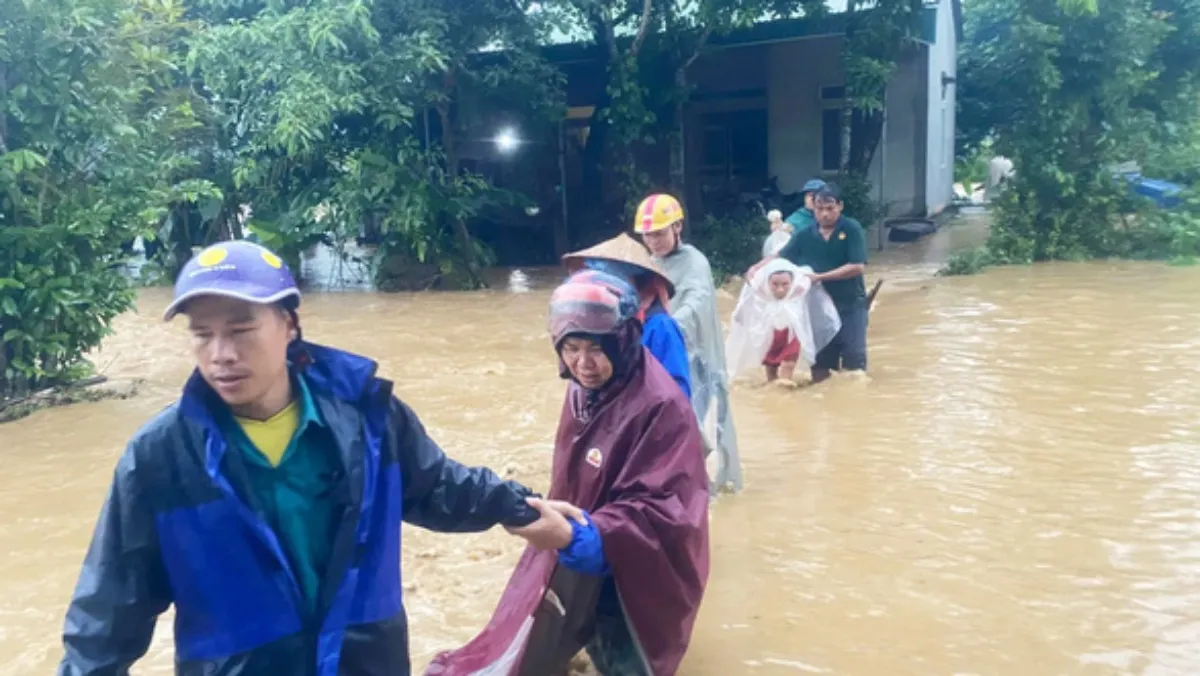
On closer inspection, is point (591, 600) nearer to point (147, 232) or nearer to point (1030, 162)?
point (147, 232)

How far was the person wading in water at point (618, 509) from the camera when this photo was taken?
10.2ft

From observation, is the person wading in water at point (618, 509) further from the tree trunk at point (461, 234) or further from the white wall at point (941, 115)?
the white wall at point (941, 115)

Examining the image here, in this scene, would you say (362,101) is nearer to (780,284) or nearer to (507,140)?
(507,140)

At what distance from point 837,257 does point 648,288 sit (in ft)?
12.5

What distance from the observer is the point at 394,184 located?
558 inches

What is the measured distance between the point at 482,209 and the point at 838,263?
1021 cm

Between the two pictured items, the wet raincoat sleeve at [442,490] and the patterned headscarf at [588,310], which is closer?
the wet raincoat sleeve at [442,490]

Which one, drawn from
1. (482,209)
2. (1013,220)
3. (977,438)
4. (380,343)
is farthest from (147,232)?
(1013,220)

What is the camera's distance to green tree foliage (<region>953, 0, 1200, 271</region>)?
586 inches

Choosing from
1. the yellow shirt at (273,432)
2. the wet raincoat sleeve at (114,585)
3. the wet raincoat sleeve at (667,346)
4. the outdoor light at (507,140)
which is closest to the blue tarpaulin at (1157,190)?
the outdoor light at (507,140)

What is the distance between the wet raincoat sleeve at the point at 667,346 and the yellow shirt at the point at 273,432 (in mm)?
2192

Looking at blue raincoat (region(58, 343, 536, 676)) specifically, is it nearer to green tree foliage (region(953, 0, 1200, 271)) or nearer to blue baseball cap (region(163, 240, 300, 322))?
blue baseball cap (region(163, 240, 300, 322))

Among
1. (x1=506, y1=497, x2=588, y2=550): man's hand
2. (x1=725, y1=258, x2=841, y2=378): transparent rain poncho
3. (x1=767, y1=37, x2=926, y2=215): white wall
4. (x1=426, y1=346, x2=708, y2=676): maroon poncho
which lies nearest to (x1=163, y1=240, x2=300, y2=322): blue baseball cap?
(x1=506, y1=497, x2=588, y2=550): man's hand

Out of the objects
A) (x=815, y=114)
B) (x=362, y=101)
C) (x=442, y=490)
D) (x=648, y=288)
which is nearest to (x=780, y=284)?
(x=648, y=288)
